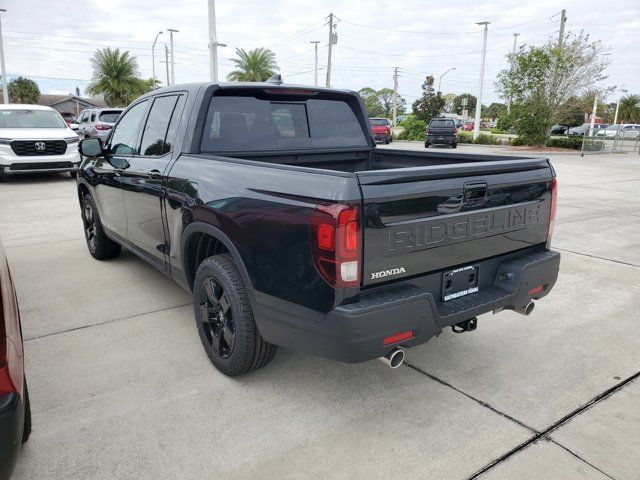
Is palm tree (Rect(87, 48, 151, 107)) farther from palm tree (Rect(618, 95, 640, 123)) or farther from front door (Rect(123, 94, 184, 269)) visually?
palm tree (Rect(618, 95, 640, 123))

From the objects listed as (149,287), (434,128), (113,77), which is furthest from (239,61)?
(149,287)

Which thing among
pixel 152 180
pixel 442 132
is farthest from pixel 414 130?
pixel 152 180

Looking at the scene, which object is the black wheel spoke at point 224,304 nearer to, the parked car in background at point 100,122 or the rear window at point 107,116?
the parked car in background at point 100,122

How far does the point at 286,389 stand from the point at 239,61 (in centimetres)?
5067

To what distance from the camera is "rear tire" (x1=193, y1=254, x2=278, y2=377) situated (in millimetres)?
2900

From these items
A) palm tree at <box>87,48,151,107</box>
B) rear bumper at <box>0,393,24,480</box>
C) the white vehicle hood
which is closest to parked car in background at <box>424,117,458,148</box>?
the white vehicle hood

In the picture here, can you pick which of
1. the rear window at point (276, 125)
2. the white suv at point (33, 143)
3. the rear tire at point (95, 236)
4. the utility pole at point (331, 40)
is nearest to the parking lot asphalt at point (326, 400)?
the rear tire at point (95, 236)

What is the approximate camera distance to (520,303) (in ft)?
10.1

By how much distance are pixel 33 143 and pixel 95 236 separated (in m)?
7.63

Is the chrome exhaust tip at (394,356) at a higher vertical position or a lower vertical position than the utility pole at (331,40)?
lower

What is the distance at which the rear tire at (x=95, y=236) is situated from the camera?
551 centimetres

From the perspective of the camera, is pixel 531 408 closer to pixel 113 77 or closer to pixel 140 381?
pixel 140 381

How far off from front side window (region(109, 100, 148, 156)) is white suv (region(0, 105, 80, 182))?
26.7 ft

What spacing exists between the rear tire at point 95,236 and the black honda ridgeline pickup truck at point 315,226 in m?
1.33
